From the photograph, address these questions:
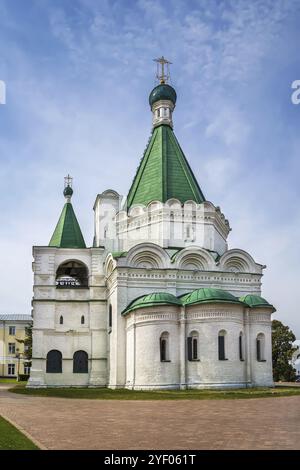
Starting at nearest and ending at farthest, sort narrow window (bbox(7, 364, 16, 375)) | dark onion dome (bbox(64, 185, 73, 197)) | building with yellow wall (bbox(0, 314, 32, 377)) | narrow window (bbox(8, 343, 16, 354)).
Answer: dark onion dome (bbox(64, 185, 73, 197)) < building with yellow wall (bbox(0, 314, 32, 377)) < narrow window (bbox(7, 364, 16, 375)) < narrow window (bbox(8, 343, 16, 354))

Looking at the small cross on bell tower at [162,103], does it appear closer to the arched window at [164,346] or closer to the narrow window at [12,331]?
the arched window at [164,346]

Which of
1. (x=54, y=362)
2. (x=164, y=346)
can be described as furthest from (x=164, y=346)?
(x=54, y=362)

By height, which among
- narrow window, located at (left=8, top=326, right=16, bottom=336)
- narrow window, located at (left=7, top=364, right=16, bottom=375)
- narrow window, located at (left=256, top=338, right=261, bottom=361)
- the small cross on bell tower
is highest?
the small cross on bell tower

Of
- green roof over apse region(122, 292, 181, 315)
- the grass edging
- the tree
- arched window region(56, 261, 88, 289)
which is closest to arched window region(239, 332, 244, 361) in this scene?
green roof over apse region(122, 292, 181, 315)

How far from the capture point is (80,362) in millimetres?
32656

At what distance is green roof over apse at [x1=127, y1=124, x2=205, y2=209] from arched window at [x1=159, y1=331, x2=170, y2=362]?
31.0 ft

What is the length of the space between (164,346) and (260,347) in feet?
17.5

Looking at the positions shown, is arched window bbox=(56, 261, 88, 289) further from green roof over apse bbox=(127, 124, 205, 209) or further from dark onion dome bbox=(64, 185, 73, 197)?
green roof over apse bbox=(127, 124, 205, 209)

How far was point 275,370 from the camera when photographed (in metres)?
41.3

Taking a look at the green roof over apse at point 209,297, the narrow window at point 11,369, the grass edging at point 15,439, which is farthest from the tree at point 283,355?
the grass edging at point 15,439

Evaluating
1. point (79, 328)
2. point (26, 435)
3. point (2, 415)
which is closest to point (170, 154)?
point (79, 328)

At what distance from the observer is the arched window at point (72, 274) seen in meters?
35.1

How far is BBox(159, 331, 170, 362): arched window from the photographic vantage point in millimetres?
27438

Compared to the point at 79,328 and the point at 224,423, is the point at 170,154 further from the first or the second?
the point at 224,423
